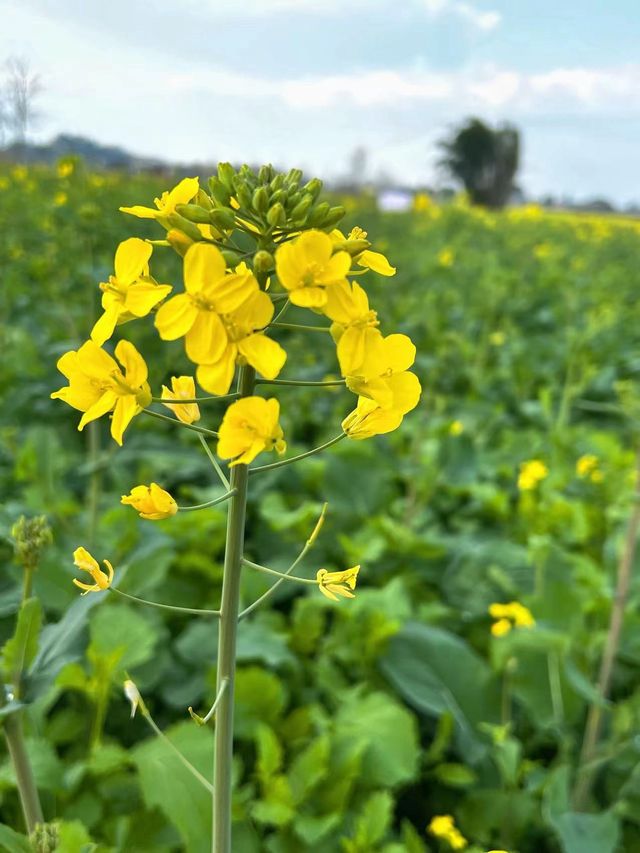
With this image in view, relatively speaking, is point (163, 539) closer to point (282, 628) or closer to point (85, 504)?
point (282, 628)

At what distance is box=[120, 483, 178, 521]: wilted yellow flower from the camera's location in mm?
912

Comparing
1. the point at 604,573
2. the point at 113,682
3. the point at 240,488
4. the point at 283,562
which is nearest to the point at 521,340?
the point at 604,573

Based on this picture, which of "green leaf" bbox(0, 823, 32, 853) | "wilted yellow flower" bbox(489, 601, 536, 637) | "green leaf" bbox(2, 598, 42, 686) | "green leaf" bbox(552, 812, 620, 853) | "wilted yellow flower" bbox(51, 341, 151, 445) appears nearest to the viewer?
"wilted yellow flower" bbox(51, 341, 151, 445)

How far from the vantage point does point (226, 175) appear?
978 millimetres

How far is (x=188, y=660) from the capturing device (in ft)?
7.33

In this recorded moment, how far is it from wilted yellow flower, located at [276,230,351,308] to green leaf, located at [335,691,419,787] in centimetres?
140

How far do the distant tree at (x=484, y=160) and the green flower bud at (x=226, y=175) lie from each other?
119 ft

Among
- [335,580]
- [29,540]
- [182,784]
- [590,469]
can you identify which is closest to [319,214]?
[335,580]

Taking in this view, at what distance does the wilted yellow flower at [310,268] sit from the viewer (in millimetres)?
847

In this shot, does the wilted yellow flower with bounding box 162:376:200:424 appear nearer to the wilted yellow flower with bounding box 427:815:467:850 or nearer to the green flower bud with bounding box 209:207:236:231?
the green flower bud with bounding box 209:207:236:231

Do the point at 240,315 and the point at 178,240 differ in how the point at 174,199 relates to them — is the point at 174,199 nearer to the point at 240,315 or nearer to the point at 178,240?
the point at 178,240

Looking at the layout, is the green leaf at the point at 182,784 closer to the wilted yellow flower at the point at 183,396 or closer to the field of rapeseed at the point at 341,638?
the field of rapeseed at the point at 341,638

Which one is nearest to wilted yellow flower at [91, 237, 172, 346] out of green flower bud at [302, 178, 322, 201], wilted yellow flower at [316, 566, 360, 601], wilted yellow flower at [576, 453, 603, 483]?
green flower bud at [302, 178, 322, 201]

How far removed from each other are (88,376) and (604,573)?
8.07 ft
